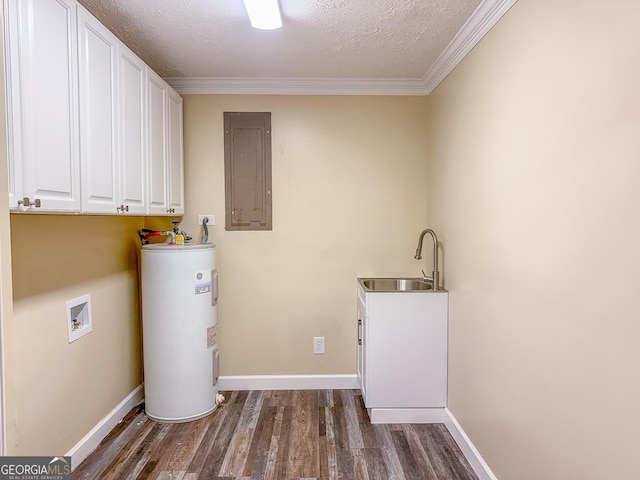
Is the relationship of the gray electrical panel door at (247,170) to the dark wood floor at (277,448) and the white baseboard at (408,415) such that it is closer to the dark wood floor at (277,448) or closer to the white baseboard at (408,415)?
the dark wood floor at (277,448)

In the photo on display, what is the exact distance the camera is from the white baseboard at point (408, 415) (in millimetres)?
2535

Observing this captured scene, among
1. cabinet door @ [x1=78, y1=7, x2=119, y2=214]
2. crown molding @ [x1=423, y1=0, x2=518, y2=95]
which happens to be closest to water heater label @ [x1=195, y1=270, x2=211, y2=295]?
cabinet door @ [x1=78, y1=7, x2=119, y2=214]

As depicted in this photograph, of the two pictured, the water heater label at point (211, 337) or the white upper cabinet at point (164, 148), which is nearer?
the white upper cabinet at point (164, 148)

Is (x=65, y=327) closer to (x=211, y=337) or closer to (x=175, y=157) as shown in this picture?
(x=211, y=337)

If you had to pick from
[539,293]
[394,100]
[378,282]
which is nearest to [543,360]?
[539,293]

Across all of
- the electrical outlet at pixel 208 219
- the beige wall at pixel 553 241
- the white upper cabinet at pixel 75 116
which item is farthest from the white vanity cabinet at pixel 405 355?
the white upper cabinet at pixel 75 116

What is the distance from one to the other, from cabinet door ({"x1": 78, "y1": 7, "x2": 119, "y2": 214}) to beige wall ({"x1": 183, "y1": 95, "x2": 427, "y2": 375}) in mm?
1089

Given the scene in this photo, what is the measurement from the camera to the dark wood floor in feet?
6.66

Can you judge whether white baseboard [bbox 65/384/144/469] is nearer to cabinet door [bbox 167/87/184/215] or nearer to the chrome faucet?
cabinet door [bbox 167/87/184/215]

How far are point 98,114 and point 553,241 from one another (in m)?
1.98

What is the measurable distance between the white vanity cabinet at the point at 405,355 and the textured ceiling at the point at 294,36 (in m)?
1.55

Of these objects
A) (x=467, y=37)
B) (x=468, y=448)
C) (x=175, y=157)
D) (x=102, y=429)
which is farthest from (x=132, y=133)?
(x=468, y=448)

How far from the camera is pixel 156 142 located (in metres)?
2.39

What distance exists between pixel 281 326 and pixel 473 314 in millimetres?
1502
